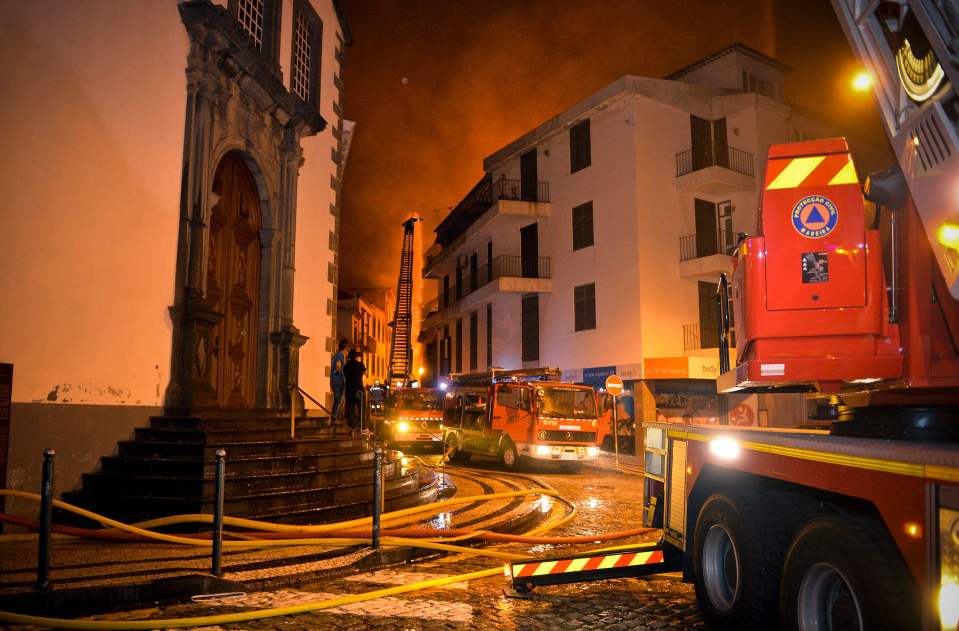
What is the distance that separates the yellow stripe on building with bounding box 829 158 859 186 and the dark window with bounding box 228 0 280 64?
10.9 meters

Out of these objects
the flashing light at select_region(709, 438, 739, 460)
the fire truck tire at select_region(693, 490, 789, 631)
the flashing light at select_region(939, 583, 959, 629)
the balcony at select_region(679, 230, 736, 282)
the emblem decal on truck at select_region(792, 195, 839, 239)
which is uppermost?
the balcony at select_region(679, 230, 736, 282)

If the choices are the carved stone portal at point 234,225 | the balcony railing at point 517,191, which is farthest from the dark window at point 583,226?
the carved stone portal at point 234,225

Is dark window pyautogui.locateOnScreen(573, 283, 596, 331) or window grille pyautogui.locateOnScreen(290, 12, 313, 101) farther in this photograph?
dark window pyautogui.locateOnScreen(573, 283, 596, 331)

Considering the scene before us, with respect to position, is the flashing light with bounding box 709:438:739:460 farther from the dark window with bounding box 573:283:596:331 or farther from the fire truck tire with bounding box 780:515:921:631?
the dark window with bounding box 573:283:596:331

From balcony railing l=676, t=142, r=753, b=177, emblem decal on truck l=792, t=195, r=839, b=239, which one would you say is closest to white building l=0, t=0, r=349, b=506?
emblem decal on truck l=792, t=195, r=839, b=239

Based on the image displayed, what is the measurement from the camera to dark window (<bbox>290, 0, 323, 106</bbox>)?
14.0 m

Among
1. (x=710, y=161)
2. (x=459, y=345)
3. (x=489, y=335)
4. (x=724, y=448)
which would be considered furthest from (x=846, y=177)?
(x=459, y=345)

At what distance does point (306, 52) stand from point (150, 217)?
22.0 ft

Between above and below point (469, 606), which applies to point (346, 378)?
above

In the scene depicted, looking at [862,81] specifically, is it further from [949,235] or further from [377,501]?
[377,501]

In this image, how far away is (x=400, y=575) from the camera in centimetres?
638

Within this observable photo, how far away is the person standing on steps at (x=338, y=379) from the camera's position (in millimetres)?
14938

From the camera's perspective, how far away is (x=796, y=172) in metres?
4.75

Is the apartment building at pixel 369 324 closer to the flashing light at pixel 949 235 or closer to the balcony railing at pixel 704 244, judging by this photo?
the balcony railing at pixel 704 244
